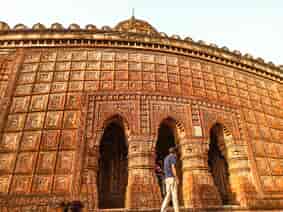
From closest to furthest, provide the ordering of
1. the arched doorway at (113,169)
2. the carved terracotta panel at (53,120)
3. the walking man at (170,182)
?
the walking man at (170,182), the carved terracotta panel at (53,120), the arched doorway at (113,169)

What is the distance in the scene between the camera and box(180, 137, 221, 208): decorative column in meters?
8.00

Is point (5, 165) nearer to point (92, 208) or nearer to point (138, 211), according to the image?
point (92, 208)

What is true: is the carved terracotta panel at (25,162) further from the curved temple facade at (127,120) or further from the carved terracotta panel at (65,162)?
the carved terracotta panel at (65,162)

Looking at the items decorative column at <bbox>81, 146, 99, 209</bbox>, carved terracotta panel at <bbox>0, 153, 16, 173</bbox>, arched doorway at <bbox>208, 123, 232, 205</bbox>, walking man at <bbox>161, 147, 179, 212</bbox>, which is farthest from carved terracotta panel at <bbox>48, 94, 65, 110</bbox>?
arched doorway at <bbox>208, 123, 232, 205</bbox>

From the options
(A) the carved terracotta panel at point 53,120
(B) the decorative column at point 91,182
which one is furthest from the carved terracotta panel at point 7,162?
(B) the decorative column at point 91,182

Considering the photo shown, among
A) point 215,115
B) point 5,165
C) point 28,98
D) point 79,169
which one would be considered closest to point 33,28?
point 28,98

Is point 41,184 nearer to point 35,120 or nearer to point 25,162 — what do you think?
point 25,162

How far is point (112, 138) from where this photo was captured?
1089cm

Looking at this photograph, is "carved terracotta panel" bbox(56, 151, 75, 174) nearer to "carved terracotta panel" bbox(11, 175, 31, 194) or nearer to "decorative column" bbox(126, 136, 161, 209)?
"carved terracotta panel" bbox(11, 175, 31, 194)

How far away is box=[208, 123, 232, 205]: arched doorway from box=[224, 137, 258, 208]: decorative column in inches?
13.4

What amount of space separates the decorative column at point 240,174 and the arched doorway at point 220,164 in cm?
34

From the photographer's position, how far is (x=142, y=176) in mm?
8023

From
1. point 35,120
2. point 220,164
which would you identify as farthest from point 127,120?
point 220,164

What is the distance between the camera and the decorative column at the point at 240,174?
851cm
